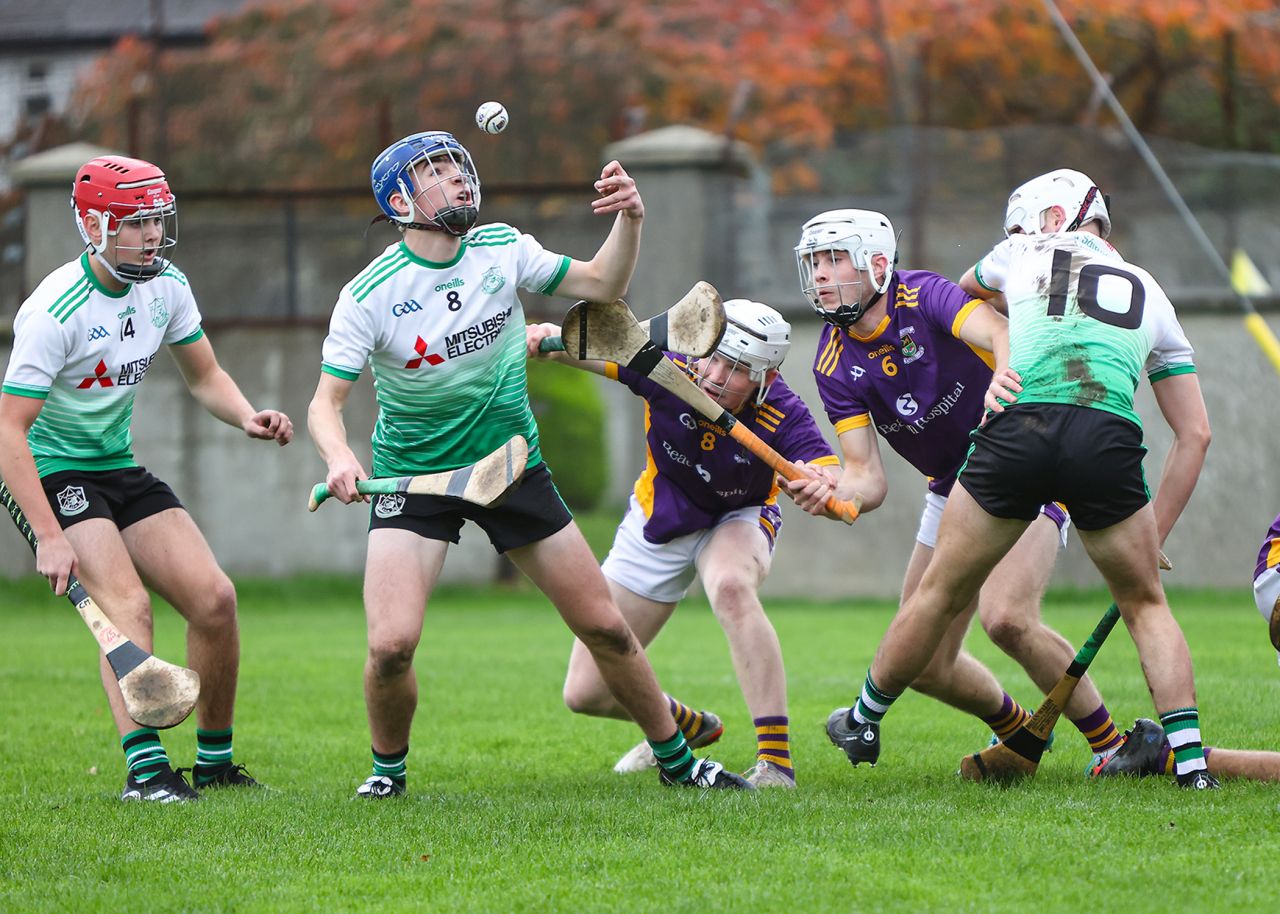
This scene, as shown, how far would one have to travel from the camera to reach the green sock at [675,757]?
18.5ft

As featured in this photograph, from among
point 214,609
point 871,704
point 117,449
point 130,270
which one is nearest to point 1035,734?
point 871,704

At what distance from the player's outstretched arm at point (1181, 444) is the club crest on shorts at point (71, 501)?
3568 millimetres

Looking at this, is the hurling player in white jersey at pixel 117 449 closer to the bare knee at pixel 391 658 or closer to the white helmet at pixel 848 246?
the bare knee at pixel 391 658

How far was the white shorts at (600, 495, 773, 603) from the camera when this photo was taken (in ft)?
20.4

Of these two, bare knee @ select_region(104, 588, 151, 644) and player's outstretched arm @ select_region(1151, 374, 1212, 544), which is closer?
player's outstretched arm @ select_region(1151, 374, 1212, 544)

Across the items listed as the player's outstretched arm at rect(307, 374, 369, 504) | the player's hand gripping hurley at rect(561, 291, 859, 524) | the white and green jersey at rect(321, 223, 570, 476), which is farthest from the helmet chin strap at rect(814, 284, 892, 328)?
the player's outstretched arm at rect(307, 374, 369, 504)

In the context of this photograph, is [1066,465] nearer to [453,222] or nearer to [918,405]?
[918,405]

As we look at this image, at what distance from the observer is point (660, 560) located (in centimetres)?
625

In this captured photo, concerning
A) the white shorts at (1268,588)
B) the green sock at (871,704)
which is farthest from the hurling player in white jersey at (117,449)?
the white shorts at (1268,588)

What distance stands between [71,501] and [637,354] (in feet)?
6.59

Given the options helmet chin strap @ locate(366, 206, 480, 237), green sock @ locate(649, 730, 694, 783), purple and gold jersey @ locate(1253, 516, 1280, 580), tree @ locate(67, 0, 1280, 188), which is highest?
tree @ locate(67, 0, 1280, 188)

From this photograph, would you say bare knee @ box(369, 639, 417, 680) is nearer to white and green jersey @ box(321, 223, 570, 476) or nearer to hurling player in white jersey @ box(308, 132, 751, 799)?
hurling player in white jersey @ box(308, 132, 751, 799)

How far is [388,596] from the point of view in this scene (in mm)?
5281

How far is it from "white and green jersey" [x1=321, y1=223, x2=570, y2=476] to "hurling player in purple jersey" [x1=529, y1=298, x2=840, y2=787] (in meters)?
0.43
